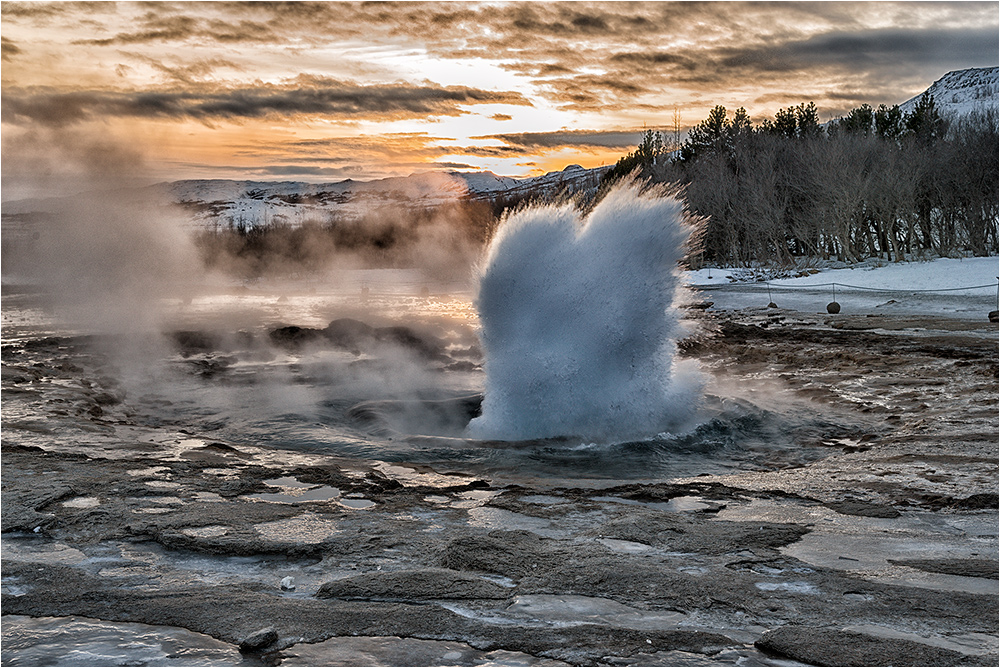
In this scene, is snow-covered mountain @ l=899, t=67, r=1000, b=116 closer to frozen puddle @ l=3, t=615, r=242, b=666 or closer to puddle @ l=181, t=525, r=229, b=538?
puddle @ l=181, t=525, r=229, b=538

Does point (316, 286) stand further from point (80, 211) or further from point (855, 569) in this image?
Result: point (855, 569)

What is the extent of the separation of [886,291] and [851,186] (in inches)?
494

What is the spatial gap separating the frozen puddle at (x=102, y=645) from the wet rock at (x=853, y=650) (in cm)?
239

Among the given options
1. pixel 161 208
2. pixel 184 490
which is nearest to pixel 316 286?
pixel 161 208

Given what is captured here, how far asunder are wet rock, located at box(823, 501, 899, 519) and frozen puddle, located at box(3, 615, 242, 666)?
4287 mm

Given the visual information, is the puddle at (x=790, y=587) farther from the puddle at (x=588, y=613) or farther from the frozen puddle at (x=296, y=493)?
the frozen puddle at (x=296, y=493)

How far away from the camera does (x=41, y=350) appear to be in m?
16.3

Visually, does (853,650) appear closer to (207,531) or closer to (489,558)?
(489,558)

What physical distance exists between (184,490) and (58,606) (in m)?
2.36

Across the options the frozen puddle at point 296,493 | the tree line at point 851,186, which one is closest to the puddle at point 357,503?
the frozen puddle at point 296,493

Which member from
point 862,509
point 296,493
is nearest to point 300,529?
point 296,493

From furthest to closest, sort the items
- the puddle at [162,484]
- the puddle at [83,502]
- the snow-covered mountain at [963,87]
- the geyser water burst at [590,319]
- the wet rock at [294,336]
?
the snow-covered mountain at [963,87]
the wet rock at [294,336]
the geyser water burst at [590,319]
the puddle at [162,484]
the puddle at [83,502]

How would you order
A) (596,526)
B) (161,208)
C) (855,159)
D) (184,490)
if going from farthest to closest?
(855,159) < (161,208) < (184,490) < (596,526)

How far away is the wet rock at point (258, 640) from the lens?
11.6 ft
